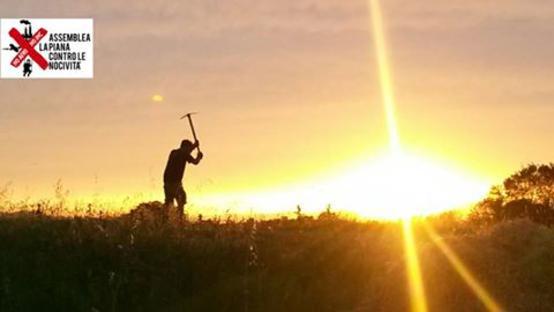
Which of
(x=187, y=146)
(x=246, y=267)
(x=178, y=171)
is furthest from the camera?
Result: (x=187, y=146)

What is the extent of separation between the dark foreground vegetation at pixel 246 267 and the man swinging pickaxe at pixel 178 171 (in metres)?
4.17

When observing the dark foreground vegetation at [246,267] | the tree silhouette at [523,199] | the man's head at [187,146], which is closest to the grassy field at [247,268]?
the dark foreground vegetation at [246,267]

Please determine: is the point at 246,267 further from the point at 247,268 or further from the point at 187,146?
the point at 187,146

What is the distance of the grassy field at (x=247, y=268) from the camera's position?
1608 centimetres

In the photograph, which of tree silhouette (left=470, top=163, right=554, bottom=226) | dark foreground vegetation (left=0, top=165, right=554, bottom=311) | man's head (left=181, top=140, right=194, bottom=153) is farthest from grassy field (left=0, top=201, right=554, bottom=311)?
man's head (left=181, top=140, right=194, bottom=153)

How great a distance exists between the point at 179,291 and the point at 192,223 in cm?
295

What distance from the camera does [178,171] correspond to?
934 inches

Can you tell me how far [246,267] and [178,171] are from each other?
268 inches

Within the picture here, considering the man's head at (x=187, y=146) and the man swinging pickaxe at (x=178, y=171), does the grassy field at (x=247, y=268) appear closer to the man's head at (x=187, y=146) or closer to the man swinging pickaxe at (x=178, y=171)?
the man swinging pickaxe at (x=178, y=171)

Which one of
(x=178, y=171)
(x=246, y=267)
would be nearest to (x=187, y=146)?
(x=178, y=171)

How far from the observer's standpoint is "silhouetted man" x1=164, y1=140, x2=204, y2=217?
23.2 m

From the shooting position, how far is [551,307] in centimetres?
1551

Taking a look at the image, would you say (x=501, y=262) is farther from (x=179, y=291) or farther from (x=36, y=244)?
(x=36, y=244)

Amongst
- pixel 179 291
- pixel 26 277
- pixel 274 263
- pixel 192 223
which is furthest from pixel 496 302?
pixel 26 277
